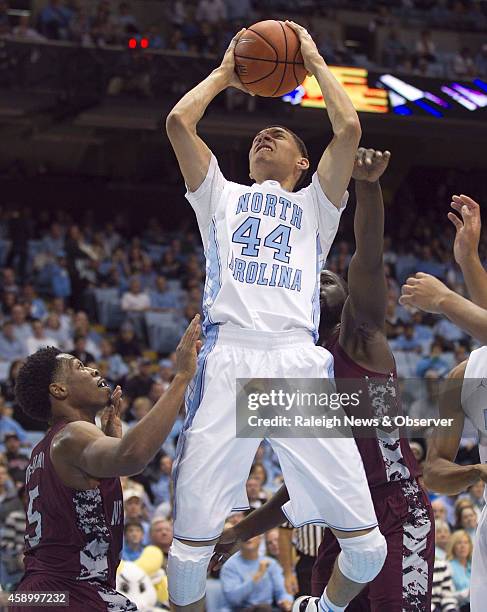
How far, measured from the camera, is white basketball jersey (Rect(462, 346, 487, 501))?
443cm

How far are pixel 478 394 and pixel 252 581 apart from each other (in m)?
4.55

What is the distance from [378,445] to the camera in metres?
4.73

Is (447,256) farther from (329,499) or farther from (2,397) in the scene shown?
(329,499)

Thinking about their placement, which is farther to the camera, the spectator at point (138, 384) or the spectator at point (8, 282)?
the spectator at point (8, 282)

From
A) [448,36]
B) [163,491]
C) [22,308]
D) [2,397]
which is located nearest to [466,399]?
[163,491]

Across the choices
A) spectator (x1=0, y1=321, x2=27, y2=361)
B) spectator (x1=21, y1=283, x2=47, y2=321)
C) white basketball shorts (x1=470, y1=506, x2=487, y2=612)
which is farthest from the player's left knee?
spectator (x1=21, y1=283, x2=47, y2=321)

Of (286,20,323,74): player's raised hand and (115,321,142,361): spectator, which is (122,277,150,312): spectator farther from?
(286,20,323,74): player's raised hand

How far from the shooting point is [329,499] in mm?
4055

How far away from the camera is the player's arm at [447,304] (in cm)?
385

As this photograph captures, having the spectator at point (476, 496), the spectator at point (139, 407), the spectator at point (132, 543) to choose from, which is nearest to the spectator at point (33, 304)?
the spectator at point (139, 407)

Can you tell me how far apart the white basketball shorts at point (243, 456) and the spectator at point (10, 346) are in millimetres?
8558

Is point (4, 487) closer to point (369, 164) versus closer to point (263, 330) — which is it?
point (263, 330)

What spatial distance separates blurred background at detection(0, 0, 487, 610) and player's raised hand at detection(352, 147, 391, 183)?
5007 mm

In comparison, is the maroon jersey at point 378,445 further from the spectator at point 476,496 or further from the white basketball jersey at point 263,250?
the spectator at point 476,496
